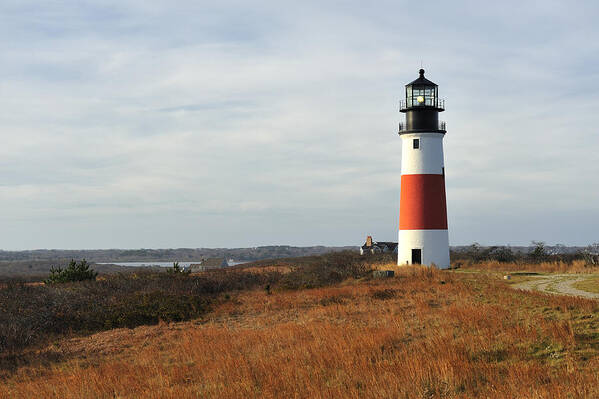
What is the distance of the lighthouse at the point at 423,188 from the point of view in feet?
107

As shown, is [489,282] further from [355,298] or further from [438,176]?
[438,176]

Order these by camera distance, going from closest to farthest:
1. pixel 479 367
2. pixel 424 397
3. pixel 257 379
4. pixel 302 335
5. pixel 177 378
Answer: pixel 424 397 < pixel 479 367 < pixel 257 379 < pixel 177 378 < pixel 302 335

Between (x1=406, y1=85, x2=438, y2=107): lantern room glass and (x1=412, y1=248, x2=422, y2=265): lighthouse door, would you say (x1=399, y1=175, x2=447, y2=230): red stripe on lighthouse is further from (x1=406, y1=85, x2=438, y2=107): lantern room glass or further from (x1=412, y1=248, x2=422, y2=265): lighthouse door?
(x1=406, y1=85, x2=438, y2=107): lantern room glass

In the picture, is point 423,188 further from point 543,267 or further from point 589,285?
point 589,285

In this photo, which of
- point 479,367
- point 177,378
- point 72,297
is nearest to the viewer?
point 479,367

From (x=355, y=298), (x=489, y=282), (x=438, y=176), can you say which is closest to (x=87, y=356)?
(x=355, y=298)

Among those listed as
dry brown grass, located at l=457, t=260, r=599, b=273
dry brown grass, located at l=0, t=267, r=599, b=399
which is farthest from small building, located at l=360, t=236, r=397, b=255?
dry brown grass, located at l=0, t=267, r=599, b=399

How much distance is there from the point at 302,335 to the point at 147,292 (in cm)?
1158

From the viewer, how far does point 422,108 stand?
33.2m

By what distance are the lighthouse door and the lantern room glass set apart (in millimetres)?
8466

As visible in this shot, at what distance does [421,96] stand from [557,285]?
14.5 m

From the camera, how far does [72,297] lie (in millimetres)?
23953

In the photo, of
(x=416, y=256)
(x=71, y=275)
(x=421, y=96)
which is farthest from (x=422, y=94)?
(x=71, y=275)

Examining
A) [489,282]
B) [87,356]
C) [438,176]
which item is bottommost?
[87,356]
